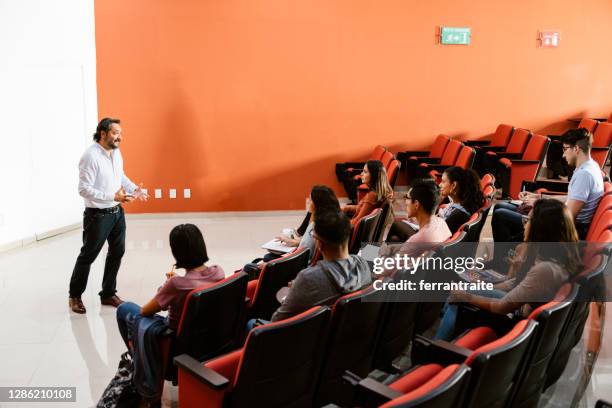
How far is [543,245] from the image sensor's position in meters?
2.84

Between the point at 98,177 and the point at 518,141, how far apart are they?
5.02 meters

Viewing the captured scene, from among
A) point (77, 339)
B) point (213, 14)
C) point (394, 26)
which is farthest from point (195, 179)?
point (77, 339)

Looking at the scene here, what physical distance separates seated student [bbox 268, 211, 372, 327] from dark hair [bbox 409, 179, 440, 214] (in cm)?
103

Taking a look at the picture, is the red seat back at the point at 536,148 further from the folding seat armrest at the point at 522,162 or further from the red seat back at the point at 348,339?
the red seat back at the point at 348,339

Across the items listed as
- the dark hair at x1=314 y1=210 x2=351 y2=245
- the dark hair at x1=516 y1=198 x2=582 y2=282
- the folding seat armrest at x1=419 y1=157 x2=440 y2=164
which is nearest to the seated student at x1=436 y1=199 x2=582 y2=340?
the dark hair at x1=516 y1=198 x2=582 y2=282

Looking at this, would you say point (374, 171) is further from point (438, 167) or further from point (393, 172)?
point (438, 167)

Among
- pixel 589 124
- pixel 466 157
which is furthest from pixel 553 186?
pixel 589 124

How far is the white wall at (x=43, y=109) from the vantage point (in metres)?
5.91

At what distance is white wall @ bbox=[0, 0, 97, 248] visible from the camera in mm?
5906

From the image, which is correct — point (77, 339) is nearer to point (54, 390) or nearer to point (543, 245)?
point (54, 390)

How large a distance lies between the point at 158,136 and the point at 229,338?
4.62m

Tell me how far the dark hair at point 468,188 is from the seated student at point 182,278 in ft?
6.77

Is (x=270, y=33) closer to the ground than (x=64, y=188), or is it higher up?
higher up

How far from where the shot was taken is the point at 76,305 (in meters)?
4.41
